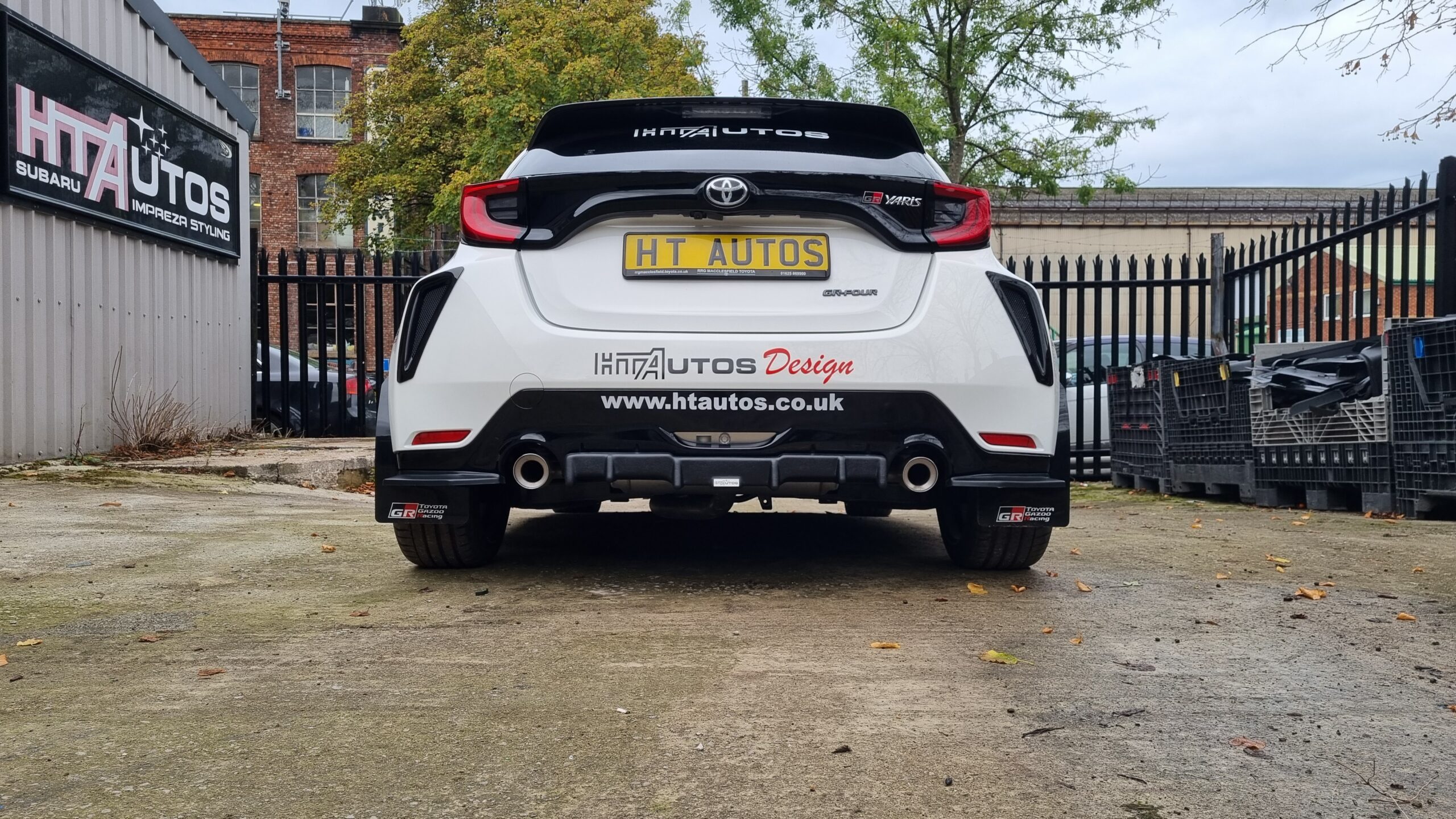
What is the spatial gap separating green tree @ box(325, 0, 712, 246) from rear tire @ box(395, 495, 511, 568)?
18549mm

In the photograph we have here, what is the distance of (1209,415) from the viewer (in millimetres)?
8023

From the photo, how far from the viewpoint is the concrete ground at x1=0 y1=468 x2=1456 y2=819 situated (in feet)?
7.13

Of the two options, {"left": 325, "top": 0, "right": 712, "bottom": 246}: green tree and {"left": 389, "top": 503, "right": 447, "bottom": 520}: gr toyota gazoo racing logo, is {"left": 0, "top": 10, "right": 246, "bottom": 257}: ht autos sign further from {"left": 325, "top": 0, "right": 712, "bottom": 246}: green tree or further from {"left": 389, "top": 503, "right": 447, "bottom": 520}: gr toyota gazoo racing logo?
{"left": 325, "top": 0, "right": 712, "bottom": 246}: green tree

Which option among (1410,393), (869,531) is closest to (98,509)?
(869,531)

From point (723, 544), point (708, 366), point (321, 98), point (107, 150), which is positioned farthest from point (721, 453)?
point (321, 98)

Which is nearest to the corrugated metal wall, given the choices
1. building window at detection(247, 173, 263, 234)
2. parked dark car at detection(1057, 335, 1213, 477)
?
parked dark car at detection(1057, 335, 1213, 477)

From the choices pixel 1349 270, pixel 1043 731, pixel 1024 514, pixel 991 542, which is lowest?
pixel 1043 731

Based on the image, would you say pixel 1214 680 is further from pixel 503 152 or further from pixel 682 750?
pixel 503 152

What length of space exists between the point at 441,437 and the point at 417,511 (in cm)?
30

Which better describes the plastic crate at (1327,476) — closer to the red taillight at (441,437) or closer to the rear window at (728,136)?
the rear window at (728,136)

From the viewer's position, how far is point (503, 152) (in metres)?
26.5

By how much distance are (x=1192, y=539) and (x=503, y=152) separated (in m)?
22.7

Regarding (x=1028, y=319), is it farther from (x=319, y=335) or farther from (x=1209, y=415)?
(x=319, y=335)

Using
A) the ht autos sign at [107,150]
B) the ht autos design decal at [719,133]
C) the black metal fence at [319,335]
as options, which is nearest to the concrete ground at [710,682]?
the ht autos design decal at [719,133]
